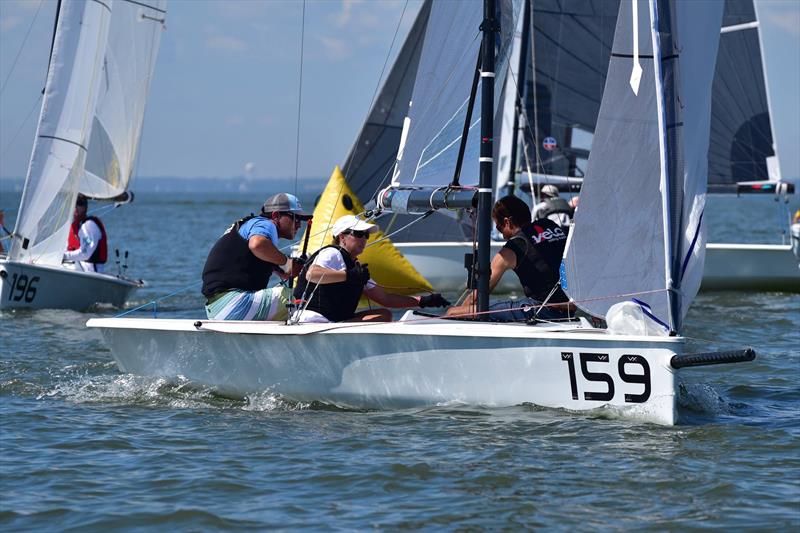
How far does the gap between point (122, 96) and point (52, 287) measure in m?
4.20

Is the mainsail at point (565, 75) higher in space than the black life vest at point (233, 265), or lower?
higher

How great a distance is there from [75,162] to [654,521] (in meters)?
10.9

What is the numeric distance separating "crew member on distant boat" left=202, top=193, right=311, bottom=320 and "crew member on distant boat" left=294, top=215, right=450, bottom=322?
20.4 inches

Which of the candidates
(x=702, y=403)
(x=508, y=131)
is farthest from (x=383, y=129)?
(x=702, y=403)

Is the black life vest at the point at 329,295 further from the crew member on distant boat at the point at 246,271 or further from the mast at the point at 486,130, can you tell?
the mast at the point at 486,130

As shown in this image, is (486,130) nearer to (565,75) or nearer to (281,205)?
(281,205)

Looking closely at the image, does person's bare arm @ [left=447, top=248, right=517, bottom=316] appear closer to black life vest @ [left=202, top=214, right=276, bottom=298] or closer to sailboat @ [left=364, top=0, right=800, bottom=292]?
black life vest @ [left=202, top=214, right=276, bottom=298]

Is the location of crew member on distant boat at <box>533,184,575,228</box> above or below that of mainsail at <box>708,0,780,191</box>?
below

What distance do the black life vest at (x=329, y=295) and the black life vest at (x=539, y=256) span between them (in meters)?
1.04

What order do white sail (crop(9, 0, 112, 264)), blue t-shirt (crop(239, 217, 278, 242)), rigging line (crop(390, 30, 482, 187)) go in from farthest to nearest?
white sail (crop(9, 0, 112, 264)) → rigging line (crop(390, 30, 482, 187)) → blue t-shirt (crop(239, 217, 278, 242))

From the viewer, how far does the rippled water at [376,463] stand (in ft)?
18.0

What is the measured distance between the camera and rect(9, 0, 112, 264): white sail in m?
14.2

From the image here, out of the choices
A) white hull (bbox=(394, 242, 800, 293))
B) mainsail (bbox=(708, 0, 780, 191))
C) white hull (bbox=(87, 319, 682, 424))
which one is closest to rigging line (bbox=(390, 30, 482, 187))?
white hull (bbox=(87, 319, 682, 424))

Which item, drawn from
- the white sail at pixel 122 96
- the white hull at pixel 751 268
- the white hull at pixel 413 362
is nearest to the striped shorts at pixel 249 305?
the white hull at pixel 413 362
